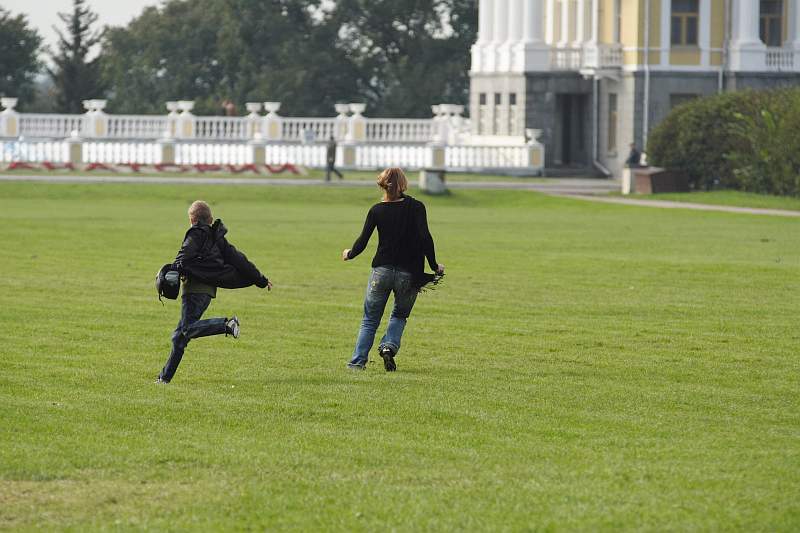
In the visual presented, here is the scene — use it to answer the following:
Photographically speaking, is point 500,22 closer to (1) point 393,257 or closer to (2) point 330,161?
(2) point 330,161

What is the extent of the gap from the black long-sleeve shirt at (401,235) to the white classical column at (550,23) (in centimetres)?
5512

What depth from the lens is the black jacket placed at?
13711 millimetres

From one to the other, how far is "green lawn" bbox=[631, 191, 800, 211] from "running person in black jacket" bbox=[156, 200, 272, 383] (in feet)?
101

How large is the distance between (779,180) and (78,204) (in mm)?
17052

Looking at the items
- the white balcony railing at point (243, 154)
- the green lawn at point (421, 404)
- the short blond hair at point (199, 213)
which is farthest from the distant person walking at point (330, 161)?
the short blond hair at point (199, 213)

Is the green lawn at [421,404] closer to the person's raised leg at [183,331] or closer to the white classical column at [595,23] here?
the person's raised leg at [183,331]

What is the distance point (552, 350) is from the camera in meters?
16.2

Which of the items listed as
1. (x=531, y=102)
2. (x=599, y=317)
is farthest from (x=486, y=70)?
(x=599, y=317)

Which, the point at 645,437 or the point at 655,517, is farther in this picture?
the point at 645,437

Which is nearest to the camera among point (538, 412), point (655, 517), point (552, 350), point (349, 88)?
point (655, 517)

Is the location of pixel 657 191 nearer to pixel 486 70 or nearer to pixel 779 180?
pixel 779 180

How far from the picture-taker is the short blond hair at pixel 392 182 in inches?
570

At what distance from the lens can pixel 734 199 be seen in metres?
46.3

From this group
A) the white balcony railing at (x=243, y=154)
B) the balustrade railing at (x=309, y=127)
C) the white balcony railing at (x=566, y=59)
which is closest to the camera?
the white balcony railing at (x=243, y=154)
